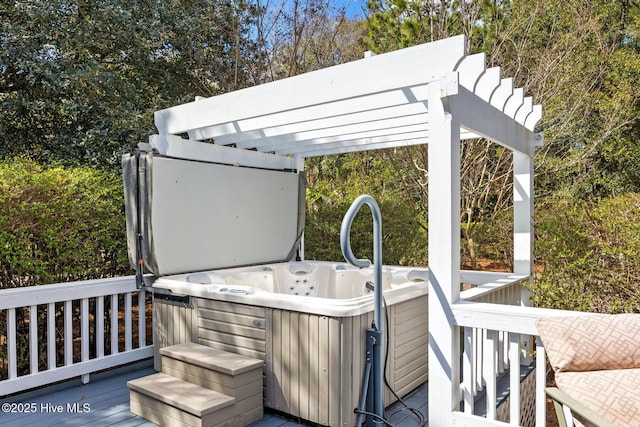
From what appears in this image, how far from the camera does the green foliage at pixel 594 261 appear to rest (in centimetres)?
302

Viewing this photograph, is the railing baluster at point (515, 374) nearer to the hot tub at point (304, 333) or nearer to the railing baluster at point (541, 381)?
the railing baluster at point (541, 381)

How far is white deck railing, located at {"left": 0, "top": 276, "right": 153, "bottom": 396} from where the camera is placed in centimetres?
329

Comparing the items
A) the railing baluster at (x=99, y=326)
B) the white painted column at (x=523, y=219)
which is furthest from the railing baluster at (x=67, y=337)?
the white painted column at (x=523, y=219)

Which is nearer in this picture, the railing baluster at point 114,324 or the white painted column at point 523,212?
the railing baluster at point 114,324

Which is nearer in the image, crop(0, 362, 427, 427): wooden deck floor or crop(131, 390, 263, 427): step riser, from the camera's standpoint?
crop(131, 390, 263, 427): step riser

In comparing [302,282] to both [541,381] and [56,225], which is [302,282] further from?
[541,381]

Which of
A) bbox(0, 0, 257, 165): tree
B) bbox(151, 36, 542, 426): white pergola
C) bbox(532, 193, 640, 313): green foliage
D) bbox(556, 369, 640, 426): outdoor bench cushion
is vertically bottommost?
bbox(556, 369, 640, 426): outdoor bench cushion

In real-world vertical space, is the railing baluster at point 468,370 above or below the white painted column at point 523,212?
below

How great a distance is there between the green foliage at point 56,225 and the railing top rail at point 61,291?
322mm

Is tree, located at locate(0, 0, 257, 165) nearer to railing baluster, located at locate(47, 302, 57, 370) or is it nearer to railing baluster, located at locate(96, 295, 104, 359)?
railing baluster, located at locate(96, 295, 104, 359)

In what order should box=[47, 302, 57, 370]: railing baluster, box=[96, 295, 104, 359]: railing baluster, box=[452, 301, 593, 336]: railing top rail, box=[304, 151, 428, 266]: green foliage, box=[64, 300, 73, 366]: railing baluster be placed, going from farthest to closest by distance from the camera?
box=[304, 151, 428, 266]: green foliage
box=[96, 295, 104, 359]: railing baluster
box=[64, 300, 73, 366]: railing baluster
box=[47, 302, 57, 370]: railing baluster
box=[452, 301, 593, 336]: railing top rail

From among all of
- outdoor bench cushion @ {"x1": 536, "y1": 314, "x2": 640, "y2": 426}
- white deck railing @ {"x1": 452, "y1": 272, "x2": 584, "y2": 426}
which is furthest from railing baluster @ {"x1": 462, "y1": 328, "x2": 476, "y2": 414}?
outdoor bench cushion @ {"x1": 536, "y1": 314, "x2": 640, "y2": 426}

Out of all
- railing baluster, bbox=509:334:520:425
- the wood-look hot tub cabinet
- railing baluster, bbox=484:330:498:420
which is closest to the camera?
railing baluster, bbox=509:334:520:425

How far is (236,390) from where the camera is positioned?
9.59 feet
